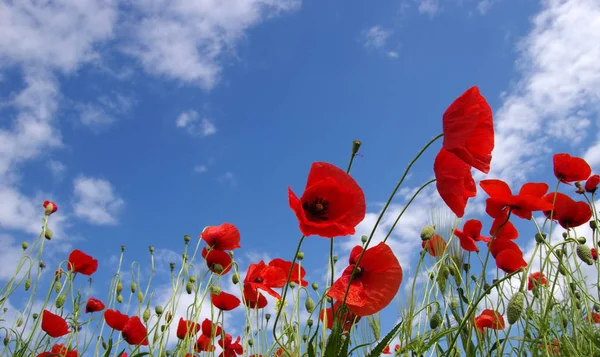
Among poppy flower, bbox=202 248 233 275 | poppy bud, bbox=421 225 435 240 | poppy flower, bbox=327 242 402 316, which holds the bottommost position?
poppy flower, bbox=327 242 402 316

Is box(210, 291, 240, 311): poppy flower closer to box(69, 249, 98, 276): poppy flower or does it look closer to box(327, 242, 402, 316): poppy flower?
box(69, 249, 98, 276): poppy flower

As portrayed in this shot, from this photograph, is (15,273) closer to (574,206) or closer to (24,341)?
(24,341)

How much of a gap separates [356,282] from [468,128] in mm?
465

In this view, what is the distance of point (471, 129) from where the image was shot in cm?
112

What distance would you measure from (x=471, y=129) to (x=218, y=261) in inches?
57.4

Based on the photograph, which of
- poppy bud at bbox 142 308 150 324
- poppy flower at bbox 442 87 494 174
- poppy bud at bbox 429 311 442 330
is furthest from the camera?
poppy bud at bbox 142 308 150 324

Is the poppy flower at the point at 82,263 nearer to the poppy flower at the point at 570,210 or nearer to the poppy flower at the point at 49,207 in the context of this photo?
the poppy flower at the point at 49,207

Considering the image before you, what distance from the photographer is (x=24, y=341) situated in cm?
271

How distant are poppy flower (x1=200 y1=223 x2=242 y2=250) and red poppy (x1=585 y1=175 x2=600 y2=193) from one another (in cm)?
163

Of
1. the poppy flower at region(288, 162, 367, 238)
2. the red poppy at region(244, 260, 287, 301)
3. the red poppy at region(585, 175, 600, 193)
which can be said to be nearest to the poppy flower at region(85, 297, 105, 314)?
the red poppy at region(244, 260, 287, 301)

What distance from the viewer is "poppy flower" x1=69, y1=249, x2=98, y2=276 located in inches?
108

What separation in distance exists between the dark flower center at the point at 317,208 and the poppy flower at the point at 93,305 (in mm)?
2079

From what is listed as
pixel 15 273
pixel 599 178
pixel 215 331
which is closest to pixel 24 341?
pixel 15 273

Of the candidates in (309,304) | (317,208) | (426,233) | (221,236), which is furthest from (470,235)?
(317,208)
